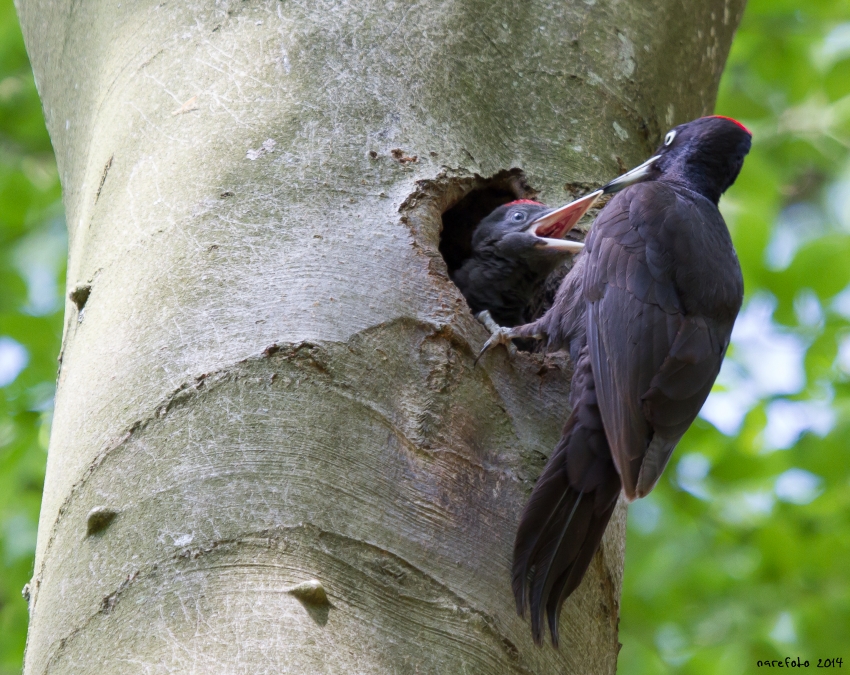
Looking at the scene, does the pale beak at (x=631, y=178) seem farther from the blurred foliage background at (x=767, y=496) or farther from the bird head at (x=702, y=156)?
the blurred foliage background at (x=767, y=496)

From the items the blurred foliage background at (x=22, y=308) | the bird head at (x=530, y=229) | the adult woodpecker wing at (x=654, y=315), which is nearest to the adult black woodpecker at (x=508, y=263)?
the bird head at (x=530, y=229)

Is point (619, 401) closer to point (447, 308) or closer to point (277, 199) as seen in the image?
point (447, 308)

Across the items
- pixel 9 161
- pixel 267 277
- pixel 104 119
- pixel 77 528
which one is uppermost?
pixel 9 161

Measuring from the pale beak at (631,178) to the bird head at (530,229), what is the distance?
8cm

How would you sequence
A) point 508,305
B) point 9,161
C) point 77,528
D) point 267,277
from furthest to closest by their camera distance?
point 9,161 → point 508,305 → point 267,277 → point 77,528

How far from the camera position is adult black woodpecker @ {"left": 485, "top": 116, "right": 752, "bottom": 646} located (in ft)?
6.31

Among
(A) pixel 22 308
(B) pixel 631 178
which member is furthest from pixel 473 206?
(A) pixel 22 308

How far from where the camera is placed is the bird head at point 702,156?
10.0 feet

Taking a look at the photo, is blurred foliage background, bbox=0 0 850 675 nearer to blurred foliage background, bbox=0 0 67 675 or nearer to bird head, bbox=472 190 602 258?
blurred foliage background, bbox=0 0 67 675

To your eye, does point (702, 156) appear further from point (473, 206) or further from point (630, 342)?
point (630, 342)

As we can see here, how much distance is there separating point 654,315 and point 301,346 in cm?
114

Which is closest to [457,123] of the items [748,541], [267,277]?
[267,277]

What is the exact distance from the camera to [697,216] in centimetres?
281

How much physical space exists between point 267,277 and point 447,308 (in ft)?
1.34
